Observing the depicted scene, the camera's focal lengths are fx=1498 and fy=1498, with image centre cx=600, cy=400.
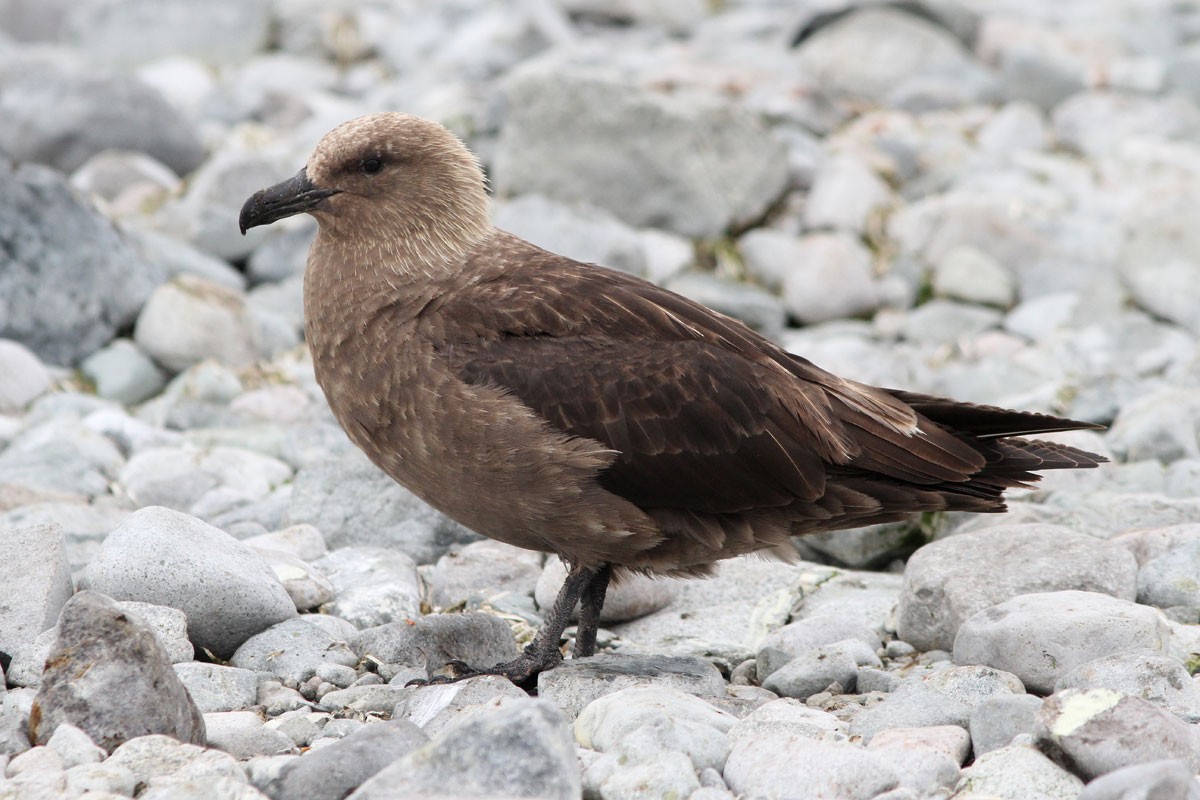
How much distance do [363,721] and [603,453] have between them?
1.17 metres

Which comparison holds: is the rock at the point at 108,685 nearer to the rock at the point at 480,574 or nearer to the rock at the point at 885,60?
the rock at the point at 480,574

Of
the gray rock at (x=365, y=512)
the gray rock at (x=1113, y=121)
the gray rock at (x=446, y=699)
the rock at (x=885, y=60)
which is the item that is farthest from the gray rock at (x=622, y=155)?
the gray rock at (x=446, y=699)

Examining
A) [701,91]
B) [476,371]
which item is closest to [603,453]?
[476,371]

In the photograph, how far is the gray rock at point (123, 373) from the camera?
851cm

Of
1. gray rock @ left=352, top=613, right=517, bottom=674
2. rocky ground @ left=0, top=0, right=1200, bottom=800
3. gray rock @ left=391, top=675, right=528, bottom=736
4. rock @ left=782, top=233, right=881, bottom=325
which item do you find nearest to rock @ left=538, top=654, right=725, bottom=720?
rocky ground @ left=0, top=0, right=1200, bottom=800

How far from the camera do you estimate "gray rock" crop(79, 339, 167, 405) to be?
8508 millimetres

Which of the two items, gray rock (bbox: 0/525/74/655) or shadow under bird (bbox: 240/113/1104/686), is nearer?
gray rock (bbox: 0/525/74/655)

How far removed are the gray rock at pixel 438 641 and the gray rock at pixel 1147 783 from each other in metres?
2.34

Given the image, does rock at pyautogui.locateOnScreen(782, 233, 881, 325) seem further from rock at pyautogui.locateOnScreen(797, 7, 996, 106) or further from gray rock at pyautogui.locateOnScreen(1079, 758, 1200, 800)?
gray rock at pyautogui.locateOnScreen(1079, 758, 1200, 800)

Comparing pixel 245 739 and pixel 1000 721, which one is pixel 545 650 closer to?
pixel 245 739

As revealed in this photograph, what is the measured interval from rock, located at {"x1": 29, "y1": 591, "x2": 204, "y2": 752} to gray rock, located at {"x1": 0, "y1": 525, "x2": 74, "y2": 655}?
688 mm

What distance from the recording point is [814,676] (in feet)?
16.7

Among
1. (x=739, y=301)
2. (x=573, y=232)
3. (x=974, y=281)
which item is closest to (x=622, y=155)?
(x=573, y=232)

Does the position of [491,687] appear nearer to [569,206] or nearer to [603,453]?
[603,453]
